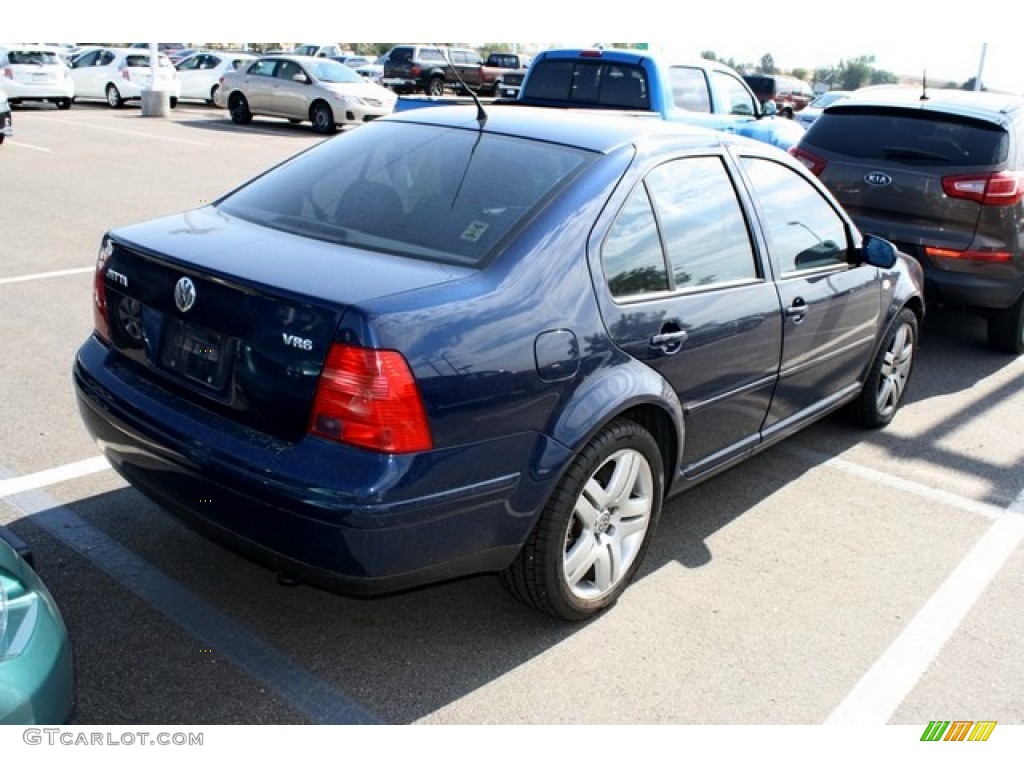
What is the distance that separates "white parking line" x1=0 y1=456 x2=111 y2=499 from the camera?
13.4 ft

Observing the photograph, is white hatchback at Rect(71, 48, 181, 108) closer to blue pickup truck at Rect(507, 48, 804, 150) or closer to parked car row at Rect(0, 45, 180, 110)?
parked car row at Rect(0, 45, 180, 110)

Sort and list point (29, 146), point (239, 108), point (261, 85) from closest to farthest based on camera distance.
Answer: point (29, 146) < point (261, 85) < point (239, 108)

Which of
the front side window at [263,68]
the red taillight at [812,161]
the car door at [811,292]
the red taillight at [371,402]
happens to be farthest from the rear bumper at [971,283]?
the front side window at [263,68]

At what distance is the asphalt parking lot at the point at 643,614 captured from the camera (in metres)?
2.99

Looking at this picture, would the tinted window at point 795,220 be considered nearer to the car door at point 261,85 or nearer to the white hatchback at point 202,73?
the car door at point 261,85

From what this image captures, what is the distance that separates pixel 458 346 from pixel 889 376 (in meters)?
3.35

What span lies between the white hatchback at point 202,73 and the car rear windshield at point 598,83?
19.0 m

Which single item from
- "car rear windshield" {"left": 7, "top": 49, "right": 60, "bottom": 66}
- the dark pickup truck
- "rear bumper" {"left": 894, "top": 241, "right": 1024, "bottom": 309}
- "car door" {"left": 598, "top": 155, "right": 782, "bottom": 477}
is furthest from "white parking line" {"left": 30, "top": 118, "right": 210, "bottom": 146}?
"car door" {"left": 598, "top": 155, "right": 782, "bottom": 477}

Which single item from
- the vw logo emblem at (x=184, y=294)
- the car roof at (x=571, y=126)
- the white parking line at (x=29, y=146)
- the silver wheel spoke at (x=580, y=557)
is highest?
the car roof at (x=571, y=126)

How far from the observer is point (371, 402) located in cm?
265

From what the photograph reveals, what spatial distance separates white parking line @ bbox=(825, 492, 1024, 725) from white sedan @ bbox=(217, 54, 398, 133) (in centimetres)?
1789

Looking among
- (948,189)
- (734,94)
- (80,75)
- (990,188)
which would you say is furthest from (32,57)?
(990,188)

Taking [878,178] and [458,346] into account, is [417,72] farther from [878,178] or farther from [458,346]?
[458,346]

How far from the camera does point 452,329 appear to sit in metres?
2.76
